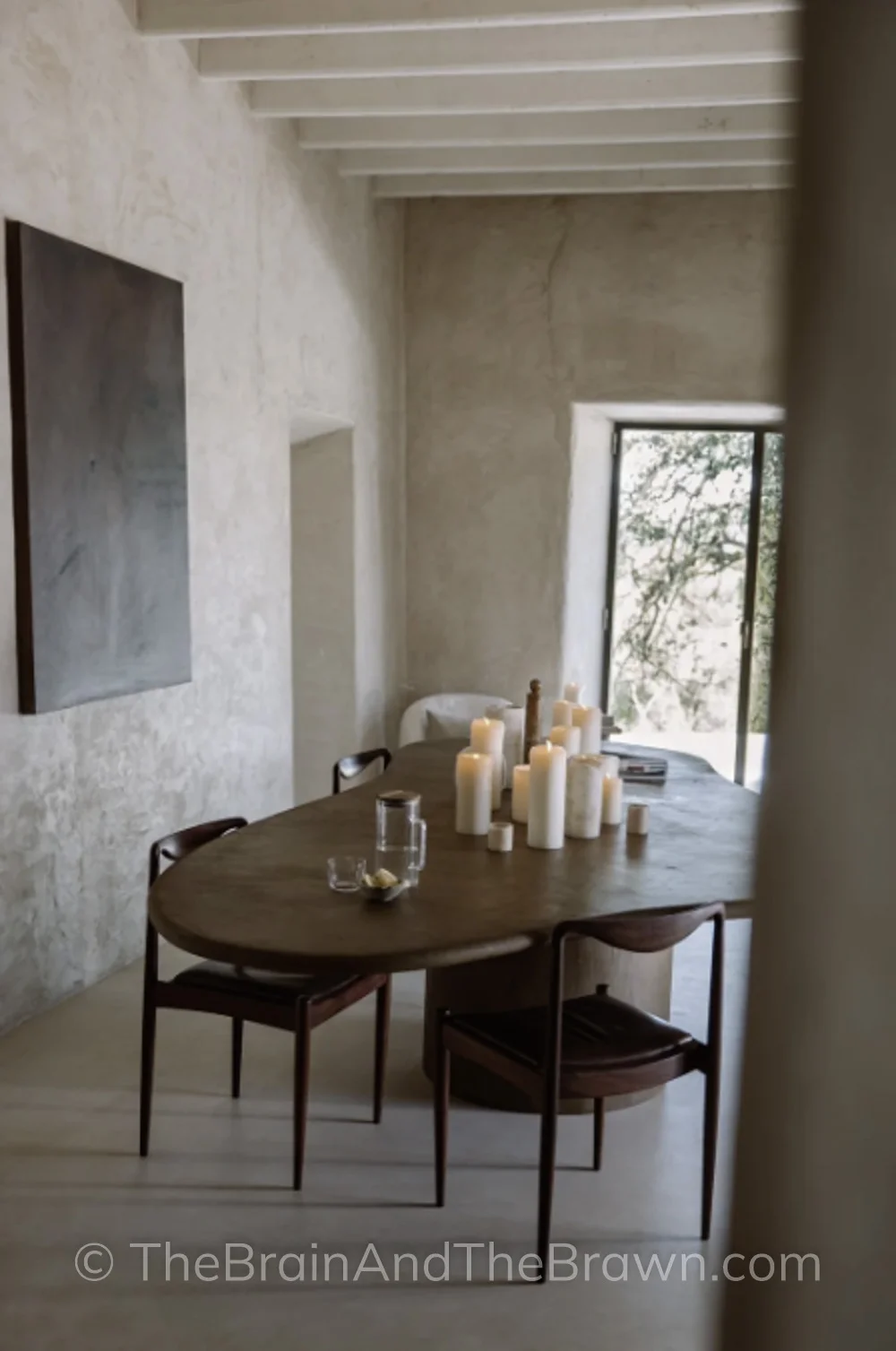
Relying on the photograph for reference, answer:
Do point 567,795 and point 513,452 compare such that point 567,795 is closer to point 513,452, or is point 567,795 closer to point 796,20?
point 796,20

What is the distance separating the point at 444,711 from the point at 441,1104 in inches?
135

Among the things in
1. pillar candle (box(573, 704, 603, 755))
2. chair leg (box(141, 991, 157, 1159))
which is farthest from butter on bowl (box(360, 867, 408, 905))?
pillar candle (box(573, 704, 603, 755))

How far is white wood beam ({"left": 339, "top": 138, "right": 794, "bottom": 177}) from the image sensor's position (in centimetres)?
490

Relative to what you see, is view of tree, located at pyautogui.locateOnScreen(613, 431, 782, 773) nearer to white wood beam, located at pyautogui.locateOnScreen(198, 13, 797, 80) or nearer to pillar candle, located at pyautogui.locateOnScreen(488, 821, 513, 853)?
white wood beam, located at pyautogui.locateOnScreen(198, 13, 797, 80)

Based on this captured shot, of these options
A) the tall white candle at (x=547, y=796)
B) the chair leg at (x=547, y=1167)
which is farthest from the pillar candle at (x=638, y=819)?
the chair leg at (x=547, y=1167)

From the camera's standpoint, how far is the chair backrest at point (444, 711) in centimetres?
579

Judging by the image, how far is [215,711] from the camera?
436 cm

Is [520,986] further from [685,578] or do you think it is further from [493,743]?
[685,578]

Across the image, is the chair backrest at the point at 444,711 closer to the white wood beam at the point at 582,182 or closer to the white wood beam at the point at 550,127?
the white wood beam at the point at 582,182

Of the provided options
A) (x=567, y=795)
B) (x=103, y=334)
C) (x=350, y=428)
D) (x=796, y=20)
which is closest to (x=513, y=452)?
(x=350, y=428)

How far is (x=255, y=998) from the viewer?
2516 millimetres

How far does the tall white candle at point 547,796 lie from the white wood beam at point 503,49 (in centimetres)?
231

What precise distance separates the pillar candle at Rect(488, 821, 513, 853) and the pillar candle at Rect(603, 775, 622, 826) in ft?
1.19

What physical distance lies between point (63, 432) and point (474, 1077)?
6.75 feet
